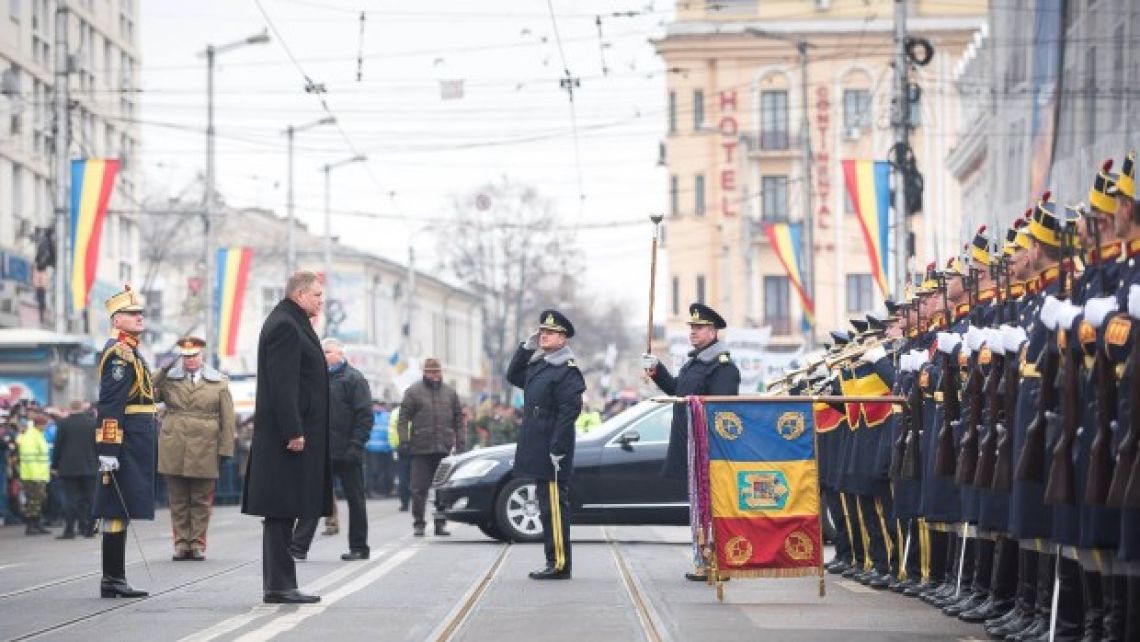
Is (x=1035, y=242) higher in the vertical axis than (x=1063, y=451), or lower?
higher

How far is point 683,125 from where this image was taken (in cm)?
8675

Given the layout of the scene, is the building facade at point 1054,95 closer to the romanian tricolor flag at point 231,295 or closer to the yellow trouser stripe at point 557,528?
the romanian tricolor flag at point 231,295

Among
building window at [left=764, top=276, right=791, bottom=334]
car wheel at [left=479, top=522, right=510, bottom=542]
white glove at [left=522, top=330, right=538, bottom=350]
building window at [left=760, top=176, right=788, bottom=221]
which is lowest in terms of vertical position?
car wheel at [left=479, top=522, right=510, bottom=542]

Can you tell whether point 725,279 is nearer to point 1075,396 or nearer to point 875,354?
point 875,354

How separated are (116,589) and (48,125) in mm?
46990

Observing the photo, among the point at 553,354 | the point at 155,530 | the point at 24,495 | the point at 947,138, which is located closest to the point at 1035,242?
the point at 553,354

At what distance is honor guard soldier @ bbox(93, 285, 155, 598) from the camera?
14648 mm

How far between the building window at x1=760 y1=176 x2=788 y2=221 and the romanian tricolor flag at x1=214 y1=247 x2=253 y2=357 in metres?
43.9

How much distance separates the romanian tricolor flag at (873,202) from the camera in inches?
1411

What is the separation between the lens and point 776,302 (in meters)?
88.8

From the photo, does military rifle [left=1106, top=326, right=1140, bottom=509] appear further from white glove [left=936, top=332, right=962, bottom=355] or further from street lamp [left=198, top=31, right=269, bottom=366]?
street lamp [left=198, top=31, right=269, bottom=366]

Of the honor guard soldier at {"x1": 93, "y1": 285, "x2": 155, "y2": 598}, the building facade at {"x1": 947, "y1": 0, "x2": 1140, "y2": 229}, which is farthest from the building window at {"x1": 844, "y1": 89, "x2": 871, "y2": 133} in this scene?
the honor guard soldier at {"x1": 93, "y1": 285, "x2": 155, "y2": 598}

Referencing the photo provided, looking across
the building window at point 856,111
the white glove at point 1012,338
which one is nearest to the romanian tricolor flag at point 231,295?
the white glove at point 1012,338

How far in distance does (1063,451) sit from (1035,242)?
75.4 inches
